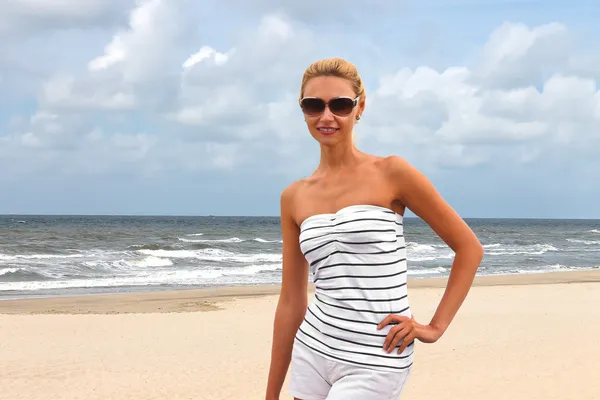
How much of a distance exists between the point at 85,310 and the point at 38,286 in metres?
6.53

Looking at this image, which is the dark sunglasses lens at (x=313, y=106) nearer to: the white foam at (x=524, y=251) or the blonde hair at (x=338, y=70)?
the blonde hair at (x=338, y=70)

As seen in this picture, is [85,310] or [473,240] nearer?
[473,240]

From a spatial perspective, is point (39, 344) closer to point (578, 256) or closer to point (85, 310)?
point (85, 310)

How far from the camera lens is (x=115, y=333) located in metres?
12.0

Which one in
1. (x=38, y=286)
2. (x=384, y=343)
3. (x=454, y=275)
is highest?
(x=454, y=275)

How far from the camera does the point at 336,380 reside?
197 cm

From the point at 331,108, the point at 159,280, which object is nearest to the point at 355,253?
the point at 331,108

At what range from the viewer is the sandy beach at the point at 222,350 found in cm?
828

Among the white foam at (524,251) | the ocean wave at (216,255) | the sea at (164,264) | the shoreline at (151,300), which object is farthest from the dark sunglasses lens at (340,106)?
the white foam at (524,251)

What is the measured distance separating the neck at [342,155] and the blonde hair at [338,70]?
16cm

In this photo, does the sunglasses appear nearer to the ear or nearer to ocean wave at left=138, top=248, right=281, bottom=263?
the ear

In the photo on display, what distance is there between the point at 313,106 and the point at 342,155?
0.17 m

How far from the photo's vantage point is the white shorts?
190 cm

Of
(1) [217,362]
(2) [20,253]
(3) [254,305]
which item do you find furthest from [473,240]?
(2) [20,253]
